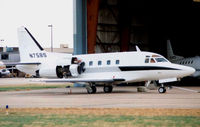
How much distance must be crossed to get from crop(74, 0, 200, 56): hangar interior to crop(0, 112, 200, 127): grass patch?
2721cm

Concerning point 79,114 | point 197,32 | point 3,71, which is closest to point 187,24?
point 197,32

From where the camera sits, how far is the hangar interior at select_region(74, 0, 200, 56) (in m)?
43.9

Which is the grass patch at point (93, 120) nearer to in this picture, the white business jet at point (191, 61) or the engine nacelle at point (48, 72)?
the engine nacelle at point (48, 72)

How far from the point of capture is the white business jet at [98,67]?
31312 millimetres

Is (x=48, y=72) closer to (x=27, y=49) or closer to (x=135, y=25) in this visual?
(x=27, y=49)

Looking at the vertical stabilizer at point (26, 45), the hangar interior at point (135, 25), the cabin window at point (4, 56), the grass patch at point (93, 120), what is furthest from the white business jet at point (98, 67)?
the cabin window at point (4, 56)

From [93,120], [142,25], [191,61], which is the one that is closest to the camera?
[93,120]

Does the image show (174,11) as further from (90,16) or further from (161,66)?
(161,66)

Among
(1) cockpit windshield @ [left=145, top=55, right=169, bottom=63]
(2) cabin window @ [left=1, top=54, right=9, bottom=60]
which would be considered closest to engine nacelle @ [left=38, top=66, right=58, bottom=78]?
(1) cockpit windshield @ [left=145, top=55, right=169, bottom=63]

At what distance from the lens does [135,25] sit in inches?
2060

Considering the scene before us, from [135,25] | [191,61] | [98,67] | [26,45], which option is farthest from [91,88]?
[135,25]

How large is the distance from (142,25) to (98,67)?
20427 millimetres

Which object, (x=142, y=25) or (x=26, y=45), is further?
(x=142, y=25)

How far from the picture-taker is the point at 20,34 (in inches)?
1437
